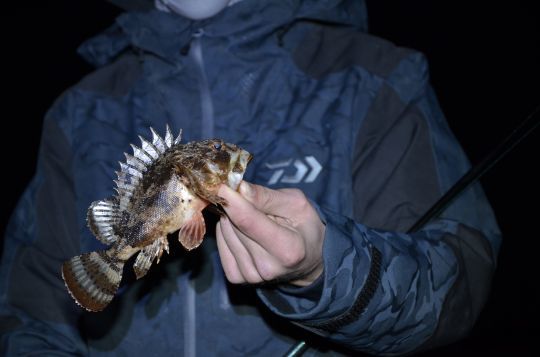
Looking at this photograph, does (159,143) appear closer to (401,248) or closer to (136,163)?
(136,163)

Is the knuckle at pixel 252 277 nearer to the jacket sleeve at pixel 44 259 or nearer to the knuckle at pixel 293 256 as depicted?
the knuckle at pixel 293 256

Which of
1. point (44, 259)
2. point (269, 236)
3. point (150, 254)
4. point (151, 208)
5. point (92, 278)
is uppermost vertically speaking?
point (269, 236)

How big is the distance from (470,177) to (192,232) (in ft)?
4.09

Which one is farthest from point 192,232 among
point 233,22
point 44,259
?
point 233,22

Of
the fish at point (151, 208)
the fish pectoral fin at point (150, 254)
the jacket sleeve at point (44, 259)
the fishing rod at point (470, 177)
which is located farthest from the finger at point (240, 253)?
the jacket sleeve at point (44, 259)

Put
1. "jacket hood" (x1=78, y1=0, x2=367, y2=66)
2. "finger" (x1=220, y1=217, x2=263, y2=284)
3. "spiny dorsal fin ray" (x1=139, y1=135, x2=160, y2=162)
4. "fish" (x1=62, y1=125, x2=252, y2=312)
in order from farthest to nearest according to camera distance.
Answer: "jacket hood" (x1=78, y1=0, x2=367, y2=66) < "spiny dorsal fin ray" (x1=139, y1=135, x2=160, y2=162) < "fish" (x1=62, y1=125, x2=252, y2=312) < "finger" (x1=220, y1=217, x2=263, y2=284)

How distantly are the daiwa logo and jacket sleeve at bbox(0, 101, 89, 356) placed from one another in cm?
110

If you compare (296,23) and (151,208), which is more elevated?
(296,23)

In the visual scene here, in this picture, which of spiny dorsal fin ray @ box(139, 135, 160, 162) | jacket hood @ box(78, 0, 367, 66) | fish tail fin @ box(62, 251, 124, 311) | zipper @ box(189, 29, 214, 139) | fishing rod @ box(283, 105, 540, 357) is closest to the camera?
fish tail fin @ box(62, 251, 124, 311)

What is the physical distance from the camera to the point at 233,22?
2.43 metres

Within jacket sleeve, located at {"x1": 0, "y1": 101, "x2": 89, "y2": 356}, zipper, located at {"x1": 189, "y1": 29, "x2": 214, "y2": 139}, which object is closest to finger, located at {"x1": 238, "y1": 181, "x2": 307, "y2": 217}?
zipper, located at {"x1": 189, "y1": 29, "x2": 214, "y2": 139}

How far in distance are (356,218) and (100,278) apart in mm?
1144

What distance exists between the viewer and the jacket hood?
95.1 inches

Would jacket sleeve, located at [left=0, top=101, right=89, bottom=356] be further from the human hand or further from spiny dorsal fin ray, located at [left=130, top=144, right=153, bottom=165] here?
the human hand
